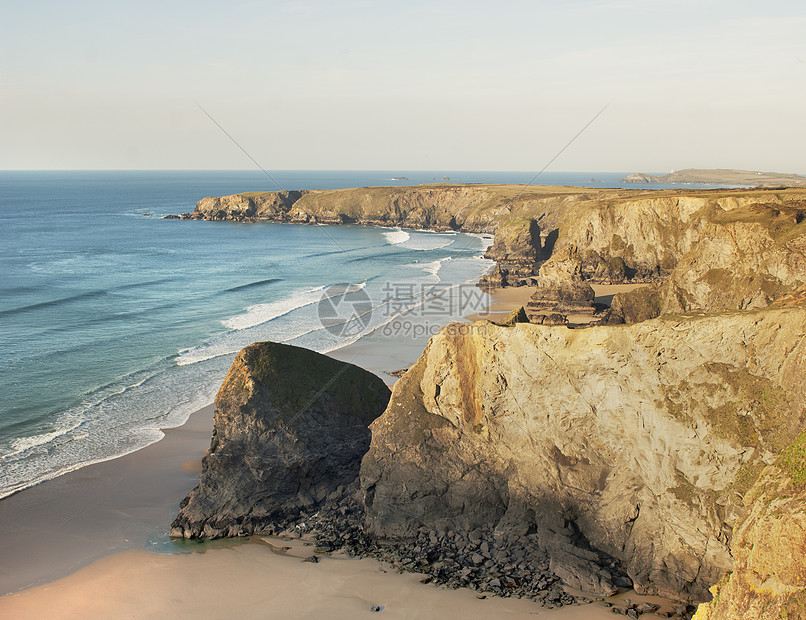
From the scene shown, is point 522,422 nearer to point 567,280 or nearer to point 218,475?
point 218,475

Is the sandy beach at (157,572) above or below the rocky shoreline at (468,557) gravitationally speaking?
below

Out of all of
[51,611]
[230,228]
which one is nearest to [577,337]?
[51,611]

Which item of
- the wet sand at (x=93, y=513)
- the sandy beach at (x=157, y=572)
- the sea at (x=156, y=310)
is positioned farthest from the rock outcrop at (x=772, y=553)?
the sea at (x=156, y=310)

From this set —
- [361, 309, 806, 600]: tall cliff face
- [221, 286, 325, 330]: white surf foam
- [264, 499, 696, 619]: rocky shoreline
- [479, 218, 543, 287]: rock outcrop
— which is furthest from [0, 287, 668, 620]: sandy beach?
[479, 218, 543, 287]: rock outcrop

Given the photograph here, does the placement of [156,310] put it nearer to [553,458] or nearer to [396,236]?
[553,458]

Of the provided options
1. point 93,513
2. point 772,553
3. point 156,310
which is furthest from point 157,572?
point 156,310

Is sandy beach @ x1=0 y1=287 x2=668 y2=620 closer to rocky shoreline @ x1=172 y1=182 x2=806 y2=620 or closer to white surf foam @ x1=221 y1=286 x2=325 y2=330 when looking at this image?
rocky shoreline @ x1=172 y1=182 x2=806 y2=620

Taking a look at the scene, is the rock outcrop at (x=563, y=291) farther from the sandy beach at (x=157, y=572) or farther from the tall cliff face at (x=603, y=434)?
the sandy beach at (x=157, y=572)
